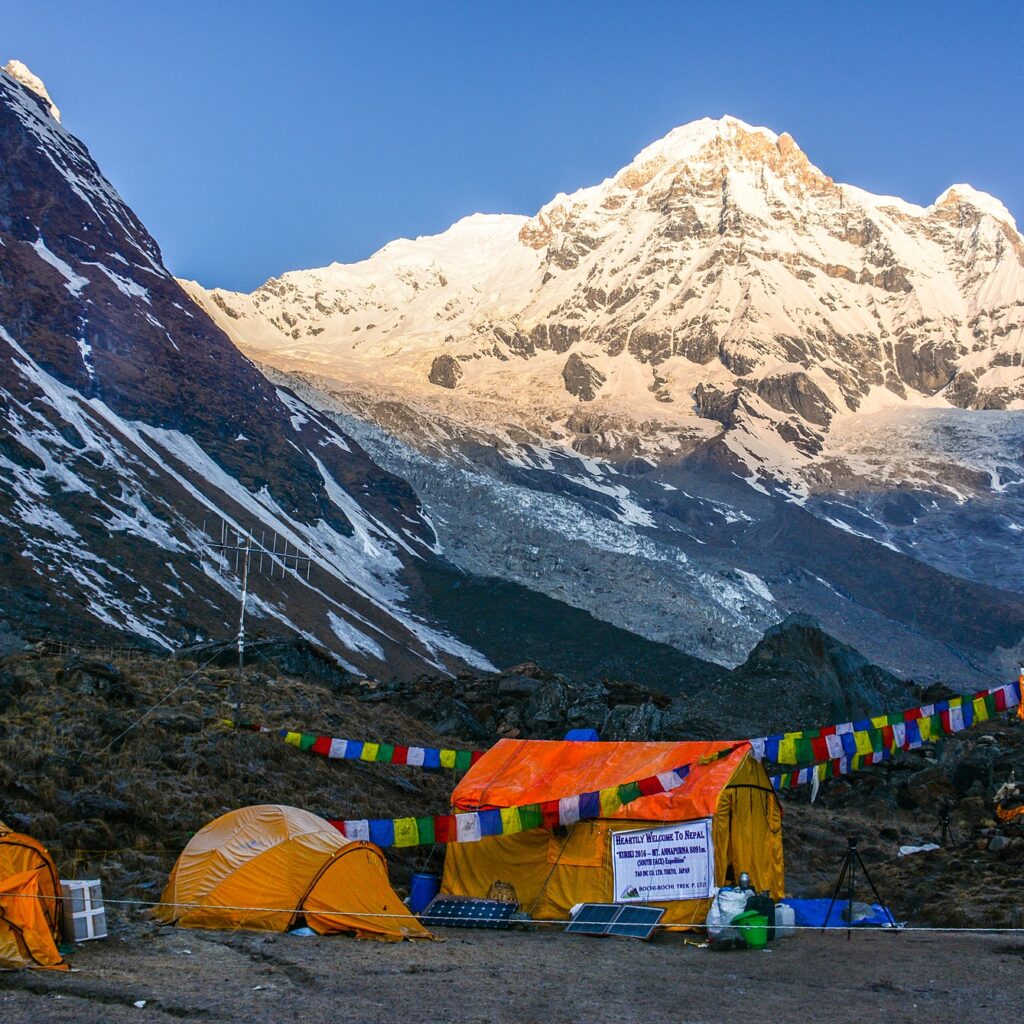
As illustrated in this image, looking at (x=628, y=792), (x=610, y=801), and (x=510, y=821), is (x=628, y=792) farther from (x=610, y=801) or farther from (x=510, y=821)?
(x=510, y=821)

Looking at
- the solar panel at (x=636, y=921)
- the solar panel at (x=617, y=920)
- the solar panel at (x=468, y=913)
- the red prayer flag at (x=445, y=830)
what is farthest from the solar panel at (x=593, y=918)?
the red prayer flag at (x=445, y=830)

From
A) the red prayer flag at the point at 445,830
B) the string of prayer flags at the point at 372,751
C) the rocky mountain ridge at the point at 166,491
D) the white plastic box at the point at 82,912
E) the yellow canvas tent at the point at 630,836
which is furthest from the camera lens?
the rocky mountain ridge at the point at 166,491

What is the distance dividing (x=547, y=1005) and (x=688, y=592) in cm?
9843

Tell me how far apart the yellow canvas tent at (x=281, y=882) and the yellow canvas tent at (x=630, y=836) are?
3.29 meters

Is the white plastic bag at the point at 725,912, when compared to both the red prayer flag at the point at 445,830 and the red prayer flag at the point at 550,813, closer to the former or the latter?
the red prayer flag at the point at 550,813

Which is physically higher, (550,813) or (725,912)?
(550,813)

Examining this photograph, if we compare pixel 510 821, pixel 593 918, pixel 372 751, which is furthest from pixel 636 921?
pixel 372 751

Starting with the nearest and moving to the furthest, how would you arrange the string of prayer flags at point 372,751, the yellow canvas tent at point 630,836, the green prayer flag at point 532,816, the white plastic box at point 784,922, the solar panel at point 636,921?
1. the white plastic box at point 784,922
2. the solar panel at point 636,921
3. the yellow canvas tent at point 630,836
4. the green prayer flag at point 532,816
5. the string of prayer flags at point 372,751

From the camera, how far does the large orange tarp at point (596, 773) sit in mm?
17719

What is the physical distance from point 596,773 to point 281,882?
20.3 ft

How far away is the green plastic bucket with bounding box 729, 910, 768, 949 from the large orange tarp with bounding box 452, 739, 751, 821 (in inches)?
83.2

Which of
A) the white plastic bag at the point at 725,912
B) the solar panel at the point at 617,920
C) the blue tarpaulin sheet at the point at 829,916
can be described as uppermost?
the white plastic bag at the point at 725,912

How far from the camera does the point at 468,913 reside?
1761 cm

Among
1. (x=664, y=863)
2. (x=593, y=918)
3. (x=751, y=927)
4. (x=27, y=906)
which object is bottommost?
(x=593, y=918)
